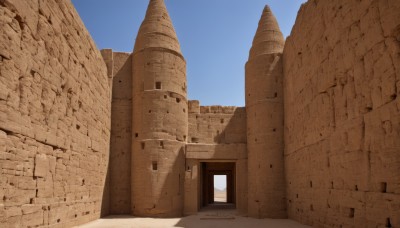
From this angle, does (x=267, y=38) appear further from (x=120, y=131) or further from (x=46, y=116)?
(x=46, y=116)

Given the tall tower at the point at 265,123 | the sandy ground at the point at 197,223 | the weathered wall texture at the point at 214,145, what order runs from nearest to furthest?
1. the sandy ground at the point at 197,223
2. the tall tower at the point at 265,123
3. the weathered wall texture at the point at 214,145

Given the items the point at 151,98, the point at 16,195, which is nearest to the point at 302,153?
the point at 151,98

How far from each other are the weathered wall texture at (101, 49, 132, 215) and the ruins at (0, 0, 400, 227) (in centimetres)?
5

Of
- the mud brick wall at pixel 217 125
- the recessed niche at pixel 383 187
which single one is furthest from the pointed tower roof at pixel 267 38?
the recessed niche at pixel 383 187

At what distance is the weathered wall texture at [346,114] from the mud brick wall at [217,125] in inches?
156

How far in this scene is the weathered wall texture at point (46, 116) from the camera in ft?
22.5

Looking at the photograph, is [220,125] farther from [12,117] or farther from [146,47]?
[12,117]

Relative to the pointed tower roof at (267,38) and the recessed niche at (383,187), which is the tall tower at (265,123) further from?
the recessed niche at (383,187)

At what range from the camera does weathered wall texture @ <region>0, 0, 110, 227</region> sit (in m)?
6.87

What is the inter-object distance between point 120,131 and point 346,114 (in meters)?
10.2

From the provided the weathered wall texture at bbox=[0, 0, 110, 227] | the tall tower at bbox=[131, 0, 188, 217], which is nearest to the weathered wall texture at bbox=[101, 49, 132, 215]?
the tall tower at bbox=[131, 0, 188, 217]

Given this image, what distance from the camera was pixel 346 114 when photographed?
8.97 m

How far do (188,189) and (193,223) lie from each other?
314 cm

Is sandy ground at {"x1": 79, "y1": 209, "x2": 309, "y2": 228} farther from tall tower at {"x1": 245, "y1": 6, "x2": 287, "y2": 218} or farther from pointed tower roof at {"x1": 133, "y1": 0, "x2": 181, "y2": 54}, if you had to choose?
pointed tower roof at {"x1": 133, "y1": 0, "x2": 181, "y2": 54}
